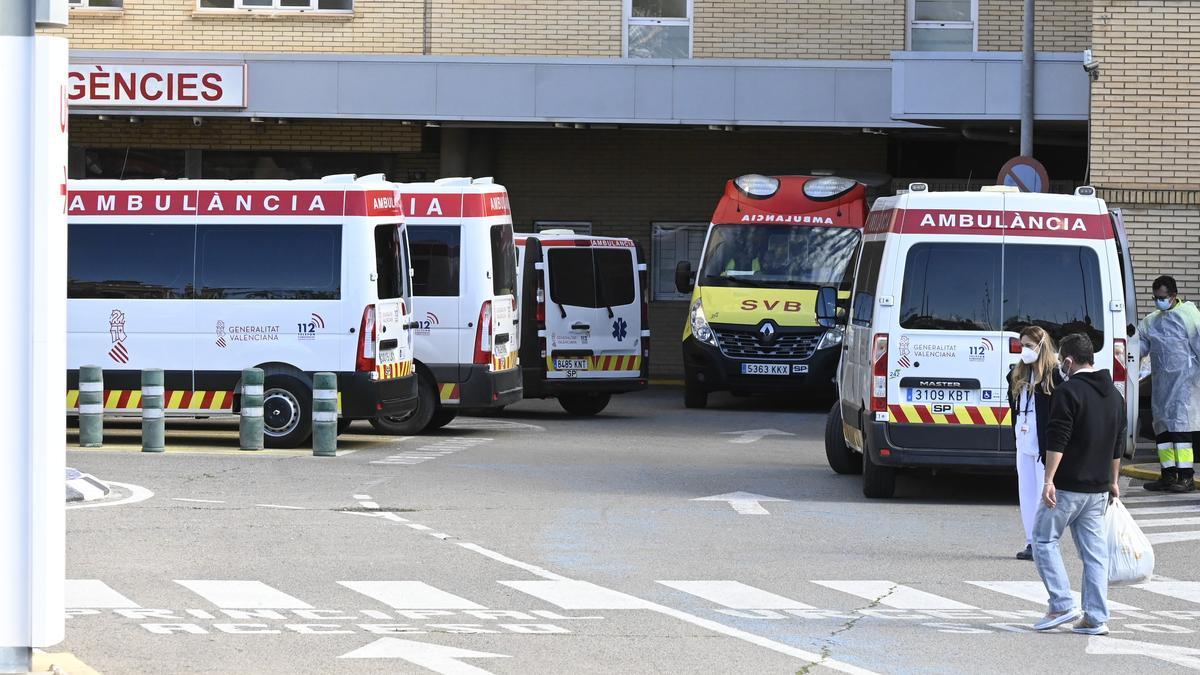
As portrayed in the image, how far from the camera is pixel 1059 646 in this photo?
875 cm

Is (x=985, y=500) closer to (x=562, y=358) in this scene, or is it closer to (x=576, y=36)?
(x=562, y=358)

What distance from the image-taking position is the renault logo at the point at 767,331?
23.2 m

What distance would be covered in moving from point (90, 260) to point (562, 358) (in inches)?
252

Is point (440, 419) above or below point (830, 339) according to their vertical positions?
below

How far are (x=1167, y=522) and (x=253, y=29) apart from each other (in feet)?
61.4

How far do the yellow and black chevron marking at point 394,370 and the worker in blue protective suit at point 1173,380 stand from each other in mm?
6977

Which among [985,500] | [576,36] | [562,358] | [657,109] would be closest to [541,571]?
[985,500]

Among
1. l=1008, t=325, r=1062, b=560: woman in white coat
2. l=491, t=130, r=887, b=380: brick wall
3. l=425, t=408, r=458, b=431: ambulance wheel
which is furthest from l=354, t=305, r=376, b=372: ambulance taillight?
l=491, t=130, r=887, b=380: brick wall

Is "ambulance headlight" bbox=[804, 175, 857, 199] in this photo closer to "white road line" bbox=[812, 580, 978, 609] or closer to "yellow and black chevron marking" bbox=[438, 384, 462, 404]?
"yellow and black chevron marking" bbox=[438, 384, 462, 404]

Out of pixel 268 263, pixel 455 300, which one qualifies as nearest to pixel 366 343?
pixel 268 263

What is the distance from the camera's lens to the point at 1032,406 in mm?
11109

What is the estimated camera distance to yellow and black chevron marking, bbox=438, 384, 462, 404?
755 inches

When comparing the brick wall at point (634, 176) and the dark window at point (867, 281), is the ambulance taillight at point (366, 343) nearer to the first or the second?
the dark window at point (867, 281)

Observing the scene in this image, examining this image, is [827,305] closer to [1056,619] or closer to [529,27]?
[1056,619]
